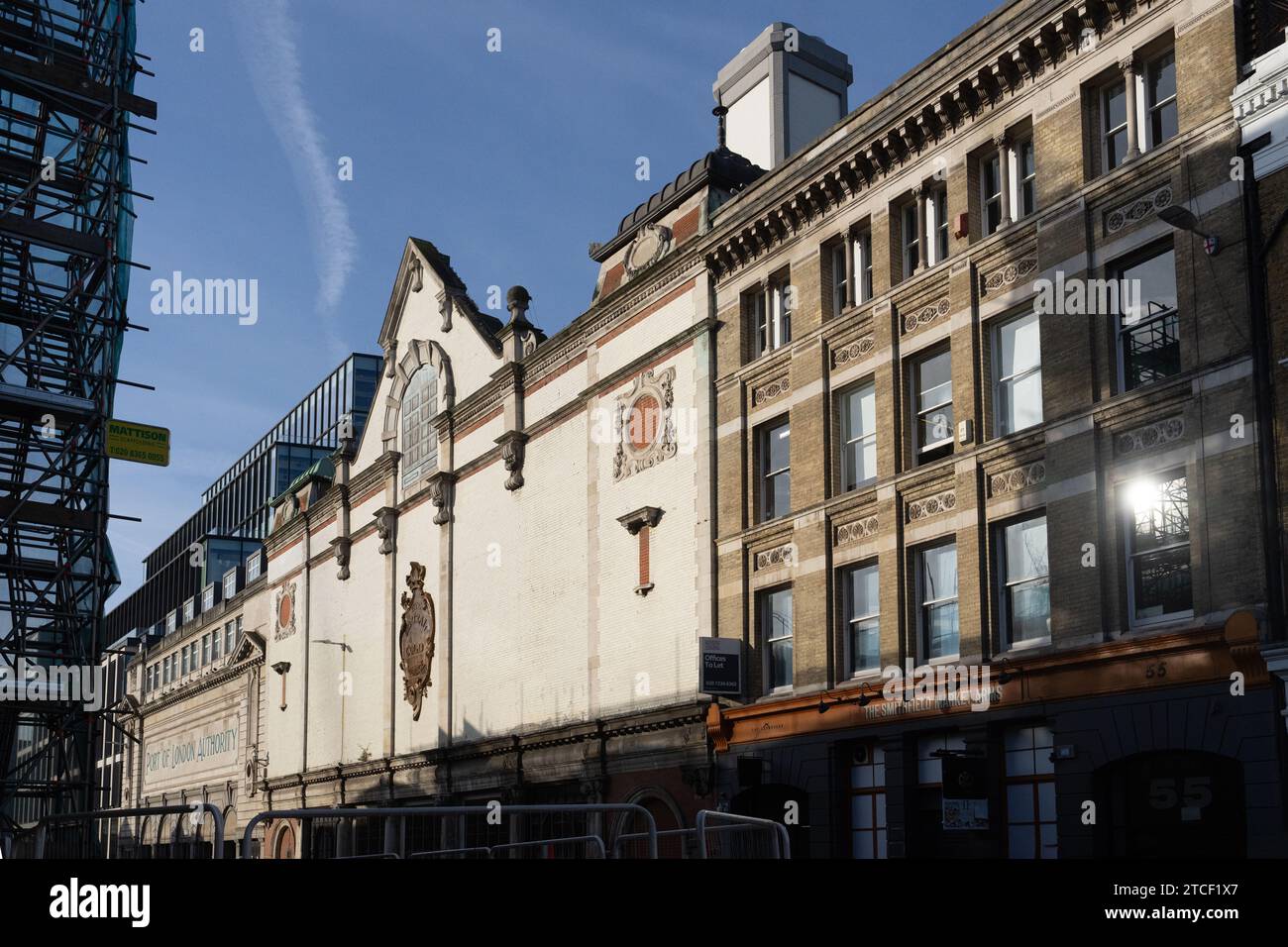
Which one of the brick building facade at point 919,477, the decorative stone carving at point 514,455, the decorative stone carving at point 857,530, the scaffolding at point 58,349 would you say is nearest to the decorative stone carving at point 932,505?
the brick building facade at point 919,477

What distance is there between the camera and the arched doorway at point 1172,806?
61.6 ft

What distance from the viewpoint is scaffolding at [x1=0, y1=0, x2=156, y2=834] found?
36125 millimetres

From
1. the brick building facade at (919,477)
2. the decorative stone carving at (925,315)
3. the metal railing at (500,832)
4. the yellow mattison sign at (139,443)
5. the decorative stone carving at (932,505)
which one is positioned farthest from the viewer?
the yellow mattison sign at (139,443)

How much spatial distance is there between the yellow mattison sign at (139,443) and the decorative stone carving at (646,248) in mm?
13488

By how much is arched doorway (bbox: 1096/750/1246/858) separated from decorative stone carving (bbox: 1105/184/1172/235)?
308 inches

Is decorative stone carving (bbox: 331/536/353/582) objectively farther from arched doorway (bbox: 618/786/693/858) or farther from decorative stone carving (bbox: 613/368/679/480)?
arched doorway (bbox: 618/786/693/858)

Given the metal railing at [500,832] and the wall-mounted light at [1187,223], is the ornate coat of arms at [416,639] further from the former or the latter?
the wall-mounted light at [1187,223]

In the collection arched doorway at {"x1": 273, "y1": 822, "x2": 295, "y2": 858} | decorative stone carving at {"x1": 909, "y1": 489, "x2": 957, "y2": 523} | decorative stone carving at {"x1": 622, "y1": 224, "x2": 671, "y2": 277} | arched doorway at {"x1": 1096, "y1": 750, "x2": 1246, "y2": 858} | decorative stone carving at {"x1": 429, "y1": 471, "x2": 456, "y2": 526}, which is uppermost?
decorative stone carving at {"x1": 622, "y1": 224, "x2": 671, "y2": 277}

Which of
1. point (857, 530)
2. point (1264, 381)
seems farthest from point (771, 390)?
point (1264, 381)

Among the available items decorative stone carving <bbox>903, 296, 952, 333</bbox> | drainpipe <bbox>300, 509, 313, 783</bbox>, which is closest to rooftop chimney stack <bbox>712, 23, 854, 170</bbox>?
decorative stone carving <bbox>903, 296, 952, 333</bbox>
